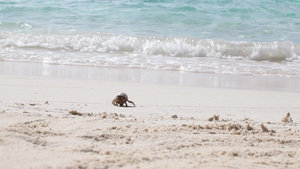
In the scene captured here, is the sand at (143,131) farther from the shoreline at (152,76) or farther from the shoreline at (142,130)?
the shoreline at (152,76)

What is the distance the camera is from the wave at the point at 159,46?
8.61 m

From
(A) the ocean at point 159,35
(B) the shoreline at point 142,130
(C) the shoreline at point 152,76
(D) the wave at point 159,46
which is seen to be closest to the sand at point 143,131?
(B) the shoreline at point 142,130

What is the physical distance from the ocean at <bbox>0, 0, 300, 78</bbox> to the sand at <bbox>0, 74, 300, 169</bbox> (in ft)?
9.23

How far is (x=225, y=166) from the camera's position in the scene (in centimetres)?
186

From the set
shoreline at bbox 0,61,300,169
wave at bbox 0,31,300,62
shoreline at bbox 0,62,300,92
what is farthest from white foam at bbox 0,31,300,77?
shoreline at bbox 0,61,300,169

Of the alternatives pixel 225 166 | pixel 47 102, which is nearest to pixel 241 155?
pixel 225 166

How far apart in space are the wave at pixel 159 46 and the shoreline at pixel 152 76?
221 centimetres

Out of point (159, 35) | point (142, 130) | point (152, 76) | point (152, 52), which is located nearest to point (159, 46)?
point (152, 52)

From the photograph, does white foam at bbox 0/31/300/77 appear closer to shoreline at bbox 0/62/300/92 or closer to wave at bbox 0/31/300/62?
wave at bbox 0/31/300/62

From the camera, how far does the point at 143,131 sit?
2398 mm

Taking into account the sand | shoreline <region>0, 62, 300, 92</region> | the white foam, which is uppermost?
the white foam

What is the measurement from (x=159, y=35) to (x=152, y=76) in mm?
4360

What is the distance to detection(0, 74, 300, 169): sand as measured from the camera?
6.08 feet

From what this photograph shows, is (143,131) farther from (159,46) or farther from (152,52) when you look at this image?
(159,46)
